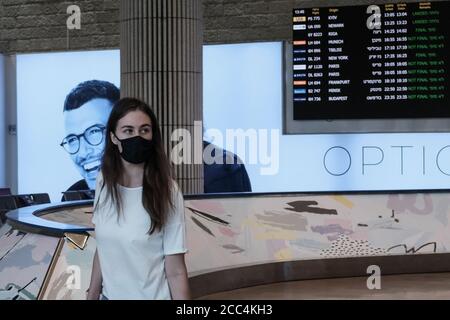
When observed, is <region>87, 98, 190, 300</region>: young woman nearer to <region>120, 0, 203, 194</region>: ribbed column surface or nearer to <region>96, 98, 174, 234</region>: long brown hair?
<region>96, 98, 174, 234</region>: long brown hair

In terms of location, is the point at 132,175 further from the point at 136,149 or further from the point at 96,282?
the point at 96,282

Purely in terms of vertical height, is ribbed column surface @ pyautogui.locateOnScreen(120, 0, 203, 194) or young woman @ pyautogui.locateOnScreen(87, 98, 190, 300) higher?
ribbed column surface @ pyautogui.locateOnScreen(120, 0, 203, 194)

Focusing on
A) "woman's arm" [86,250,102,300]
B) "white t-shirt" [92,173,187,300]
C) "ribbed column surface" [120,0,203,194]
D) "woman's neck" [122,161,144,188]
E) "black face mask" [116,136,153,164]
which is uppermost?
"ribbed column surface" [120,0,203,194]

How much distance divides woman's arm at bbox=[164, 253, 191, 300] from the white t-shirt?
0.02m

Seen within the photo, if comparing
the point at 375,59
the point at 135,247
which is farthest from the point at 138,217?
the point at 375,59

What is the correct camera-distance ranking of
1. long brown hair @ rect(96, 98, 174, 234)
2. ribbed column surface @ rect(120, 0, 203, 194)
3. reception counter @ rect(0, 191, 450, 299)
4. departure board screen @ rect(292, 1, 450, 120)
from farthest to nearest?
departure board screen @ rect(292, 1, 450, 120) → ribbed column surface @ rect(120, 0, 203, 194) → reception counter @ rect(0, 191, 450, 299) → long brown hair @ rect(96, 98, 174, 234)

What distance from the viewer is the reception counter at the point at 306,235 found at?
7.55 metres

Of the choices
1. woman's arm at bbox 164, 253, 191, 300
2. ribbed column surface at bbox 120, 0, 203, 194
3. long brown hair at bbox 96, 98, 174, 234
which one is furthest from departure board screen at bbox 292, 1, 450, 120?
woman's arm at bbox 164, 253, 191, 300

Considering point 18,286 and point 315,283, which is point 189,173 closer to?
point 315,283

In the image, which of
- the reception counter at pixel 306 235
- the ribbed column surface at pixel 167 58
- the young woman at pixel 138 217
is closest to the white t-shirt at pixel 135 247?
the young woman at pixel 138 217

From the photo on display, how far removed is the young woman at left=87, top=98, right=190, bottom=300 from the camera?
2633 millimetres
